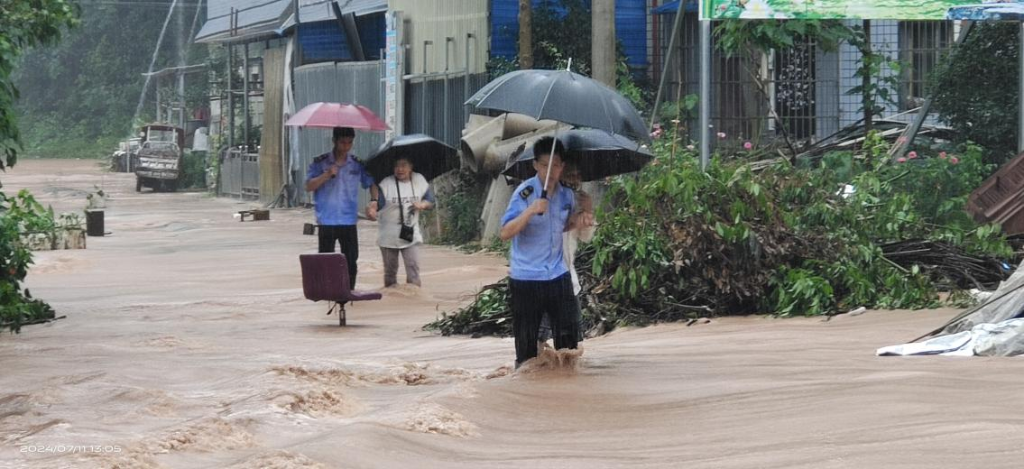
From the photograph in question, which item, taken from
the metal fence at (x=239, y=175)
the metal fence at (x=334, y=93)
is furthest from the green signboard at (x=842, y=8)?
the metal fence at (x=239, y=175)

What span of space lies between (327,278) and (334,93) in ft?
56.3

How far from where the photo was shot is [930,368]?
9.26 metres

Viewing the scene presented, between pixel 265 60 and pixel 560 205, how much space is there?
26992mm

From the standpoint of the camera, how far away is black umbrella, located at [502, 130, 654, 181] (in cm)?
972

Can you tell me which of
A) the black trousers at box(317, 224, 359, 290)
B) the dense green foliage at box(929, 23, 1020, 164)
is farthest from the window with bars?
the black trousers at box(317, 224, 359, 290)

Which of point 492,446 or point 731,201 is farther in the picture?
point 731,201

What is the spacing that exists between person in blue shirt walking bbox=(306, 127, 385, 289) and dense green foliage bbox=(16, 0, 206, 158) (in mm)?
56354

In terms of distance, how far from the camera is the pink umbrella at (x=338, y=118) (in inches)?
573

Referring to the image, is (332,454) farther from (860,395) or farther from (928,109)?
(928,109)

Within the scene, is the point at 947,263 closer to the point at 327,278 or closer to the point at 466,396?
the point at 327,278

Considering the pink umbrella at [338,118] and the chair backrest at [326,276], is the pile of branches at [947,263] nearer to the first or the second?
the chair backrest at [326,276]

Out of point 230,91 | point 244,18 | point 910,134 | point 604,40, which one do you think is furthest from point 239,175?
point 910,134

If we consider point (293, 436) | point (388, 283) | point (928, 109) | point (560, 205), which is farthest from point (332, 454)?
point (928, 109)

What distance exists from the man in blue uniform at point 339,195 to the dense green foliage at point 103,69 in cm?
5635
